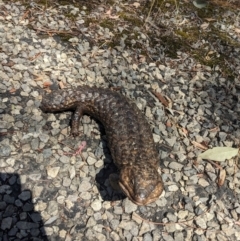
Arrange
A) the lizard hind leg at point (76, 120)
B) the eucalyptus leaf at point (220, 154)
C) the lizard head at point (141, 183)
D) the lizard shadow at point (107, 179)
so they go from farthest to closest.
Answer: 1. the lizard hind leg at point (76, 120)
2. the lizard shadow at point (107, 179)
3. the lizard head at point (141, 183)
4. the eucalyptus leaf at point (220, 154)

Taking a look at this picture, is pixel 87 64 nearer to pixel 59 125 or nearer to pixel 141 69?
pixel 141 69

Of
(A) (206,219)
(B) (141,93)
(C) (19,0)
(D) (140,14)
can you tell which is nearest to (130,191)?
(A) (206,219)

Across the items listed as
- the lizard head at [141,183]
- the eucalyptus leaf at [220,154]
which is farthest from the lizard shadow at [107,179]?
the eucalyptus leaf at [220,154]

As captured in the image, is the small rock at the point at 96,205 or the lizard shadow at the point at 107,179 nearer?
the small rock at the point at 96,205

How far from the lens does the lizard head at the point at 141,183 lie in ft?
12.5

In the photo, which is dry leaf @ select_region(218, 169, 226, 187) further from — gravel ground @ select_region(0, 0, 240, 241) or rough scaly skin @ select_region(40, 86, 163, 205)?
rough scaly skin @ select_region(40, 86, 163, 205)

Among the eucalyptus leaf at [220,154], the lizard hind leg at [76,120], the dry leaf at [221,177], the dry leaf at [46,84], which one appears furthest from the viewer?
the dry leaf at [46,84]

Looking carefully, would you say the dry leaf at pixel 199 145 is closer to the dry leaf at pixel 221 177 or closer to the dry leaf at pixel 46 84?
the dry leaf at pixel 221 177

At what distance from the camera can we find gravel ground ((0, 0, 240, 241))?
4133mm

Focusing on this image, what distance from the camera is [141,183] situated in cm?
385

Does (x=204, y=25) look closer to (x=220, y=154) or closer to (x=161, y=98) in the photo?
(x=161, y=98)

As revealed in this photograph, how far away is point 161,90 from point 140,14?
6.47 feet

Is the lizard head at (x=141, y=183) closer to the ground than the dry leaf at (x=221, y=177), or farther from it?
farther from it

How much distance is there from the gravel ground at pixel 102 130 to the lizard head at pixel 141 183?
434 millimetres
